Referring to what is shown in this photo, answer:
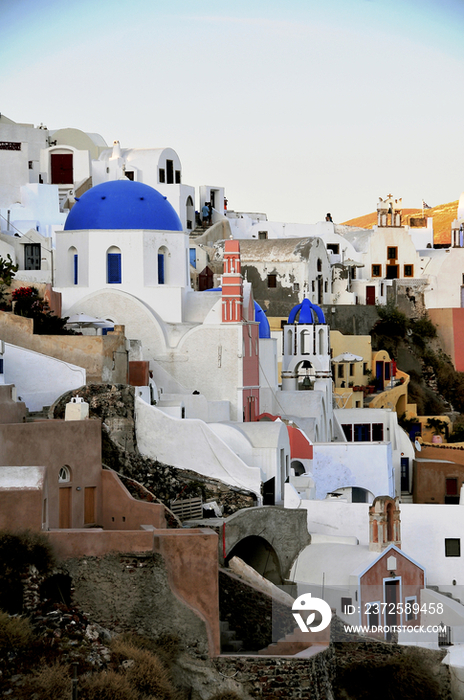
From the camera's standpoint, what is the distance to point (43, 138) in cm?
4584

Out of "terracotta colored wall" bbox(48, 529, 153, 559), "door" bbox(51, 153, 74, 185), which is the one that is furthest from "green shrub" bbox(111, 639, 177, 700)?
"door" bbox(51, 153, 74, 185)

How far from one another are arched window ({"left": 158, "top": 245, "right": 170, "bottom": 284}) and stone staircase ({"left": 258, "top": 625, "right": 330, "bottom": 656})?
45.5 feet

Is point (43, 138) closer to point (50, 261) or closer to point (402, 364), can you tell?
point (50, 261)

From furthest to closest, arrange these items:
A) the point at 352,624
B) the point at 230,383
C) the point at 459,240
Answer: the point at 459,240 → the point at 230,383 → the point at 352,624

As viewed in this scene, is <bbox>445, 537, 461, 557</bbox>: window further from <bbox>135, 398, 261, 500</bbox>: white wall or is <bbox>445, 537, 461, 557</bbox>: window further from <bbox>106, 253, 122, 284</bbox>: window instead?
<bbox>106, 253, 122, 284</bbox>: window

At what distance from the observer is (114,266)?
30.4 m

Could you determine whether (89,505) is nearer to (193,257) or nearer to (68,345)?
(68,345)

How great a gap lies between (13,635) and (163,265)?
1678cm

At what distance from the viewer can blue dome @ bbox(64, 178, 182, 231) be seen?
30.5 m

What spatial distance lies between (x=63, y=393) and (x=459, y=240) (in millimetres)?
32198

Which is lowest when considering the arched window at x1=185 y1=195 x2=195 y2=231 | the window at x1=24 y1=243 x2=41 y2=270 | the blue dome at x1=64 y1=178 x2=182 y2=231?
the window at x1=24 y1=243 x2=41 y2=270

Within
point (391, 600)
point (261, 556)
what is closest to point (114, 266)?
point (261, 556)

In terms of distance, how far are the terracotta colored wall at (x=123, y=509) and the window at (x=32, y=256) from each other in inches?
643

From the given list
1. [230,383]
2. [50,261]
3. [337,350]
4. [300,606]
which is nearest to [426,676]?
[300,606]
